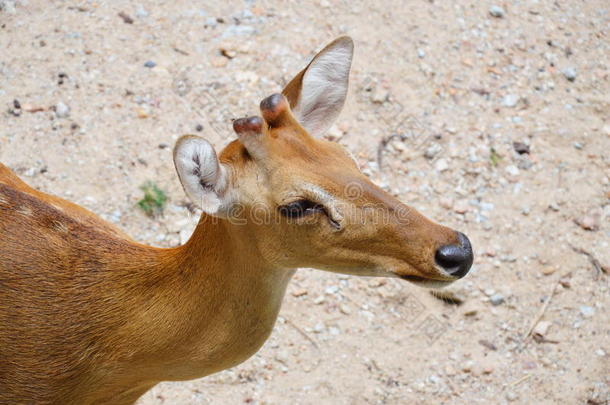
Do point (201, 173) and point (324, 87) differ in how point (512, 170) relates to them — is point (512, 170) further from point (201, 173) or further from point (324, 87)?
point (201, 173)

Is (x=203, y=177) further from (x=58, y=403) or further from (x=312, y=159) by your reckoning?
(x=58, y=403)

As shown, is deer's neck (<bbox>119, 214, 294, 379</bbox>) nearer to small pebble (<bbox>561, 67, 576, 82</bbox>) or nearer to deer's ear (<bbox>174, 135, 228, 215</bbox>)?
deer's ear (<bbox>174, 135, 228, 215</bbox>)

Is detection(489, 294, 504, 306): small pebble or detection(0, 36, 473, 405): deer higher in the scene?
detection(0, 36, 473, 405): deer

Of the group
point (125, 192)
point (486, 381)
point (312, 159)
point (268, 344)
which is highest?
point (312, 159)

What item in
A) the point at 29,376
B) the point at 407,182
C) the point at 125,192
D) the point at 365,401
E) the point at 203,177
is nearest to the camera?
the point at 203,177

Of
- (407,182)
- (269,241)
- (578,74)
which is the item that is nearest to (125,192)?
(407,182)

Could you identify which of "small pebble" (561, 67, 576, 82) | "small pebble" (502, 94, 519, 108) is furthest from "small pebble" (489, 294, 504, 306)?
"small pebble" (561, 67, 576, 82)

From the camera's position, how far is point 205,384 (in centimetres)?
512

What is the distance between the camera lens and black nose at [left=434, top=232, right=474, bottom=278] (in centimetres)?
320

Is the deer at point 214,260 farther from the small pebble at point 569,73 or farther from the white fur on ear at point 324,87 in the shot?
the small pebble at point 569,73

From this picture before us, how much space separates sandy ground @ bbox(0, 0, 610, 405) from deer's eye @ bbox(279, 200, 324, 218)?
7.33 ft

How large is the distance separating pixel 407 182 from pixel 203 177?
133 inches

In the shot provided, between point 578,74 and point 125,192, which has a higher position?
point 125,192

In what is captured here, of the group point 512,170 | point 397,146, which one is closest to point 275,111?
point 397,146
